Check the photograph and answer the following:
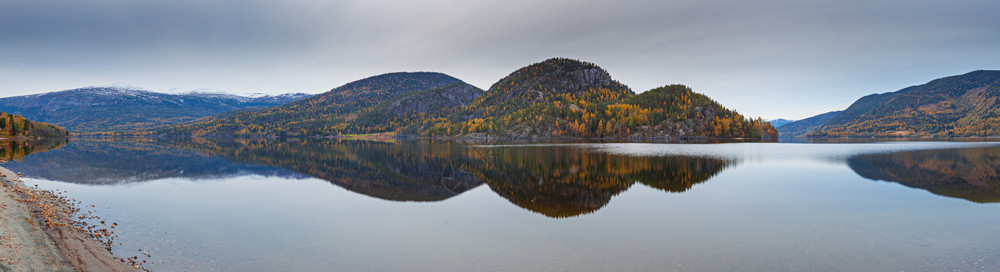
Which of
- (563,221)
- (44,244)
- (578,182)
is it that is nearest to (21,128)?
(44,244)

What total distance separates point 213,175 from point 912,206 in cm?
5779

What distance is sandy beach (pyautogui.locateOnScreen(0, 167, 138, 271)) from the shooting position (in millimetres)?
11797

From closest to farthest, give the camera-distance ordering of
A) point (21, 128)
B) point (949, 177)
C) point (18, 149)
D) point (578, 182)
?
point (578, 182)
point (949, 177)
point (18, 149)
point (21, 128)

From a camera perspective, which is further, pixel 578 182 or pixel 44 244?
pixel 578 182

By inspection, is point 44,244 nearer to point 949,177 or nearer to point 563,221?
point 563,221

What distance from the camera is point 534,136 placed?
648ft

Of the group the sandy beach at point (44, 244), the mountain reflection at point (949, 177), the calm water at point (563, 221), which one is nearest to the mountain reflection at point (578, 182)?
the calm water at point (563, 221)

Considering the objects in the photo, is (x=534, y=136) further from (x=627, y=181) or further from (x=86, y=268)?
(x=86, y=268)

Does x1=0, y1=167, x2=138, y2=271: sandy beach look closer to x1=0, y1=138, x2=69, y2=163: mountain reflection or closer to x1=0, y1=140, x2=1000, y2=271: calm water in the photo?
x1=0, y1=140, x2=1000, y2=271: calm water

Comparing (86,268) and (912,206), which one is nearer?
(86,268)

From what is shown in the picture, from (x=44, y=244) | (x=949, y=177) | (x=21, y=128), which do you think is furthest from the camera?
(x=21, y=128)

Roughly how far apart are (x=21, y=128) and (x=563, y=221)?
20919cm

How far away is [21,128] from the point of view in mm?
144750

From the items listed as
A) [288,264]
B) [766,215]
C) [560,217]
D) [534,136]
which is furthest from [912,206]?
[534,136]
